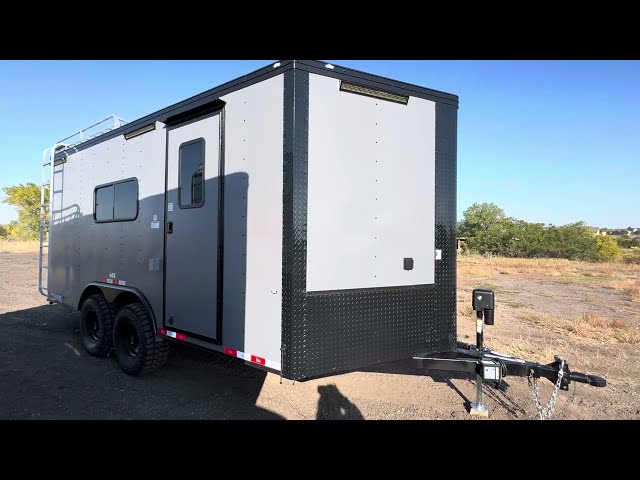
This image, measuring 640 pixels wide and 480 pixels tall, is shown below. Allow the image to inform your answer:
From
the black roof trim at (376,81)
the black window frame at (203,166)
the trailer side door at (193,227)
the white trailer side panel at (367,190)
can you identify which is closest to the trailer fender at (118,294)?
the trailer side door at (193,227)

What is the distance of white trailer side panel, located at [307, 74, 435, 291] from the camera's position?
136 inches

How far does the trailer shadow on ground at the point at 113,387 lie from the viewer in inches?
167

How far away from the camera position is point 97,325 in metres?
6.11

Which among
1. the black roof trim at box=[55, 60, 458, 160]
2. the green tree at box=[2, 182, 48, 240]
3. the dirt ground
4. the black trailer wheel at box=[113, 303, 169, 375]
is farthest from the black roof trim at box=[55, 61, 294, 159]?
the green tree at box=[2, 182, 48, 240]

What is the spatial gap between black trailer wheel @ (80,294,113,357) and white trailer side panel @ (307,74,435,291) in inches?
148

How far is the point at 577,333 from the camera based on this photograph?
821cm

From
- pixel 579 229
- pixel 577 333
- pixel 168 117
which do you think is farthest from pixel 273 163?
pixel 579 229

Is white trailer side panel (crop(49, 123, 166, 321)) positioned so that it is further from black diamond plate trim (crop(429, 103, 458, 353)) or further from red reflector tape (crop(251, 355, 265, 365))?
black diamond plate trim (crop(429, 103, 458, 353))

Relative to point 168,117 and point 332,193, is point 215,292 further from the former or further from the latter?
point 168,117

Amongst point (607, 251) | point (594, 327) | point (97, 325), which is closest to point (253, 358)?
point (97, 325)

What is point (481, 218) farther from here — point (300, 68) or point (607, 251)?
point (300, 68)

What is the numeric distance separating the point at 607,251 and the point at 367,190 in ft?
154

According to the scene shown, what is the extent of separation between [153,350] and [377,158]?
334cm

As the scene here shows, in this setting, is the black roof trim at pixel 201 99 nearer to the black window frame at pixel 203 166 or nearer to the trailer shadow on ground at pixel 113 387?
the black window frame at pixel 203 166
